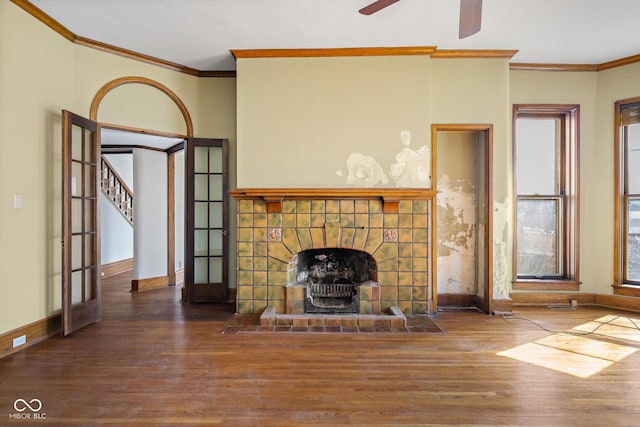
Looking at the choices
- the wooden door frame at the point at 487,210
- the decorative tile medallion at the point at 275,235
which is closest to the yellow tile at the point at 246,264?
the decorative tile medallion at the point at 275,235

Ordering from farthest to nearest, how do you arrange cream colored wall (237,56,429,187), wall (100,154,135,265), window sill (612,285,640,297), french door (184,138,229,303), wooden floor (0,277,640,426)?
wall (100,154,135,265), french door (184,138,229,303), window sill (612,285,640,297), cream colored wall (237,56,429,187), wooden floor (0,277,640,426)

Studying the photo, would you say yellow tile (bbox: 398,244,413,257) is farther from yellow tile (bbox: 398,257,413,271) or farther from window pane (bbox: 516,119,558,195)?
window pane (bbox: 516,119,558,195)

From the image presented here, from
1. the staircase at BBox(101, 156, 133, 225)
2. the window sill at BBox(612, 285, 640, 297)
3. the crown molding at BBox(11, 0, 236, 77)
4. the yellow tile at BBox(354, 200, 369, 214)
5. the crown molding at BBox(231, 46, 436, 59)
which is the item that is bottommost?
the window sill at BBox(612, 285, 640, 297)

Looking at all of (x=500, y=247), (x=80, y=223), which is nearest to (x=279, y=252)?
(x=80, y=223)

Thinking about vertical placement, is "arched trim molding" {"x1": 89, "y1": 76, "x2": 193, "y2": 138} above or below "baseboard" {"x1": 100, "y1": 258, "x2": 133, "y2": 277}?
above

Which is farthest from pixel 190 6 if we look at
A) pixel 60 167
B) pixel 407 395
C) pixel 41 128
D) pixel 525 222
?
pixel 525 222

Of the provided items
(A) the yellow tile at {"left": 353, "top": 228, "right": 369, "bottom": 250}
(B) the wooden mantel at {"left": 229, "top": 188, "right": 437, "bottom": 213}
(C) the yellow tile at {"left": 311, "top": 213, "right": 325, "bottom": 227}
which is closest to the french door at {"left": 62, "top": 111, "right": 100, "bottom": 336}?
(B) the wooden mantel at {"left": 229, "top": 188, "right": 437, "bottom": 213}

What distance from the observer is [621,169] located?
409 centimetres

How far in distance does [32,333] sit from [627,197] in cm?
617

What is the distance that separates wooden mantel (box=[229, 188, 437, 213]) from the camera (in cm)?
362

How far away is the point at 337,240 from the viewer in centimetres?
374

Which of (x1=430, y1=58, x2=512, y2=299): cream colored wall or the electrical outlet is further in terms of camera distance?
(x1=430, y1=58, x2=512, y2=299): cream colored wall

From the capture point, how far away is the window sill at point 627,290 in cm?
396

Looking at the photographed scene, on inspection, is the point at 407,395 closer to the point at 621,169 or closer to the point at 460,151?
the point at 460,151
